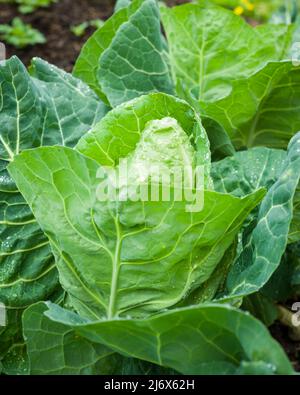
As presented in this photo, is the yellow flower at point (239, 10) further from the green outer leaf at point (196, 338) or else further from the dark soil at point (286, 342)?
the green outer leaf at point (196, 338)

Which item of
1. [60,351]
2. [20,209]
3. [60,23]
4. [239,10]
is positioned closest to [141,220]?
[60,351]

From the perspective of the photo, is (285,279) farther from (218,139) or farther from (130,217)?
(130,217)

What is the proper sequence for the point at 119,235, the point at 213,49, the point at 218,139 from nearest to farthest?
the point at 119,235, the point at 218,139, the point at 213,49

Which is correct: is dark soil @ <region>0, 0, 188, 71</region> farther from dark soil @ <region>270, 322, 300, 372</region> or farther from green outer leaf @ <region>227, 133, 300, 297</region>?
green outer leaf @ <region>227, 133, 300, 297</region>

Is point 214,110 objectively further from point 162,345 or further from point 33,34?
point 33,34

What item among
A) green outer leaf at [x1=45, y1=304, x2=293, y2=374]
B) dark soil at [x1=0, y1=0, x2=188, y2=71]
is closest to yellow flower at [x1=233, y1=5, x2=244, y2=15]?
dark soil at [x1=0, y1=0, x2=188, y2=71]

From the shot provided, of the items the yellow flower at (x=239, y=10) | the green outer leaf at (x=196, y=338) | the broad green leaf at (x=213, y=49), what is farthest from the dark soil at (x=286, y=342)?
the yellow flower at (x=239, y=10)
